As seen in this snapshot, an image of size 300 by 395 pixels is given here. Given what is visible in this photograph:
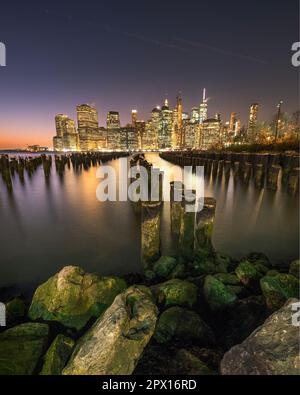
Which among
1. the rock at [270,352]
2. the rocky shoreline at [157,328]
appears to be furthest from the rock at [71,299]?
the rock at [270,352]

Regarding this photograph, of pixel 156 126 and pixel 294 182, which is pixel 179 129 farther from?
pixel 294 182

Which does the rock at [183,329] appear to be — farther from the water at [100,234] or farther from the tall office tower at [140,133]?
the tall office tower at [140,133]

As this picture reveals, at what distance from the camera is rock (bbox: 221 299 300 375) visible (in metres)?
2.01

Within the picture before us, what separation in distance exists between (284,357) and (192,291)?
1510 mm

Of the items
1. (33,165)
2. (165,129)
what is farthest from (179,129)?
(33,165)

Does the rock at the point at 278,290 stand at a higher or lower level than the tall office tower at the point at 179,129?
lower

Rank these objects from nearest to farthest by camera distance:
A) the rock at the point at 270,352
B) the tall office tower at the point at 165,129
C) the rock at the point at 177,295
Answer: the rock at the point at 270,352 < the rock at the point at 177,295 < the tall office tower at the point at 165,129

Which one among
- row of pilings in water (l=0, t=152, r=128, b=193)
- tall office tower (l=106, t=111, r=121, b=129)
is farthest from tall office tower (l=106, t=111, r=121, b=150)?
row of pilings in water (l=0, t=152, r=128, b=193)

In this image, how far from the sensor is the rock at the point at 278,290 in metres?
3.03

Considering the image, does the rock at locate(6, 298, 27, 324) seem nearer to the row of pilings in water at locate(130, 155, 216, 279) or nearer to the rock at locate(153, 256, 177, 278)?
the row of pilings in water at locate(130, 155, 216, 279)

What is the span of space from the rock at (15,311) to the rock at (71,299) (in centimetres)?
21

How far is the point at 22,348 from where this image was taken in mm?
2559

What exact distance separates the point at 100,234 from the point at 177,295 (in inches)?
164
